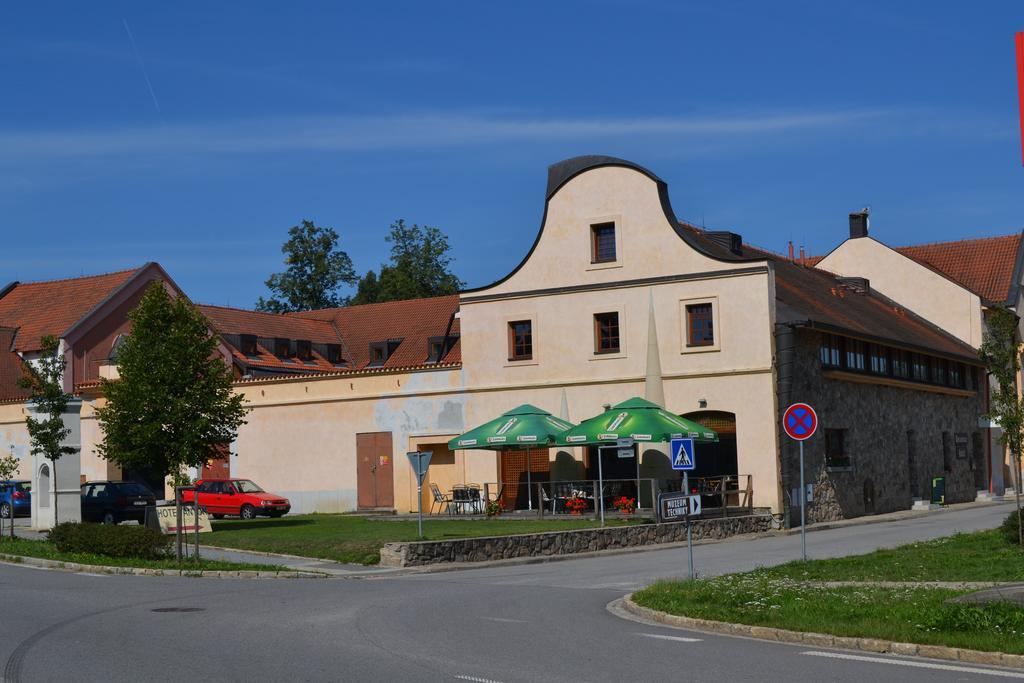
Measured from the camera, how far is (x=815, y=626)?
13430mm

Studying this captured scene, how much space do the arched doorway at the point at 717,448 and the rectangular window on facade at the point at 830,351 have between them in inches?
140

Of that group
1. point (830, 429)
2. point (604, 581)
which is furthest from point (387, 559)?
point (830, 429)

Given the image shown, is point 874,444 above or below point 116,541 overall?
above

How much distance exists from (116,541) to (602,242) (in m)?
19.9

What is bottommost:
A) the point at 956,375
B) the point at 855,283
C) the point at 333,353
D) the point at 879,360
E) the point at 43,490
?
the point at 43,490

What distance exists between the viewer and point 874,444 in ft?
139

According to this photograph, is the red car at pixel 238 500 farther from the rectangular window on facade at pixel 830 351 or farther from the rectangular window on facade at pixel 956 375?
the rectangular window on facade at pixel 956 375

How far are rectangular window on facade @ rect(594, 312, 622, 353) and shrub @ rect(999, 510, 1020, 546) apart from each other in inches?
712

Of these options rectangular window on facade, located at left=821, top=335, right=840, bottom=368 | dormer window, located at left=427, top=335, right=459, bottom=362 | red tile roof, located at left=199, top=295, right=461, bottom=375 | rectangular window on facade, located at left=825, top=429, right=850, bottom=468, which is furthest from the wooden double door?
rectangular window on facade, located at left=821, top=335, right=840, bottom=368

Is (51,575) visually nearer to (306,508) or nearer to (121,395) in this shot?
(121,395)

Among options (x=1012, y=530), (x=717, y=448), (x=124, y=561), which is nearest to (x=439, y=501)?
(x=717, y=448)

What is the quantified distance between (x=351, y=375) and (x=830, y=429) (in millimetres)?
16066

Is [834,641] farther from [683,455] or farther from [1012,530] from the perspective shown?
[1012,530]

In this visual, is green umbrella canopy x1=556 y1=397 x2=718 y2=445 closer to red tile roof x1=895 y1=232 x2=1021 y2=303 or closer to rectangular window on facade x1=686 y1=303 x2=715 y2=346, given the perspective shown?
rectangular window on facade x1=686 y1=303 x2=715 y2=346
